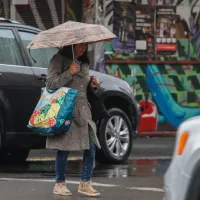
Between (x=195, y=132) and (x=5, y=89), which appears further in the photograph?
(x=5, y=89)

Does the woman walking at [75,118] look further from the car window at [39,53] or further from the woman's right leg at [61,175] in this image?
the car window at [39,53]

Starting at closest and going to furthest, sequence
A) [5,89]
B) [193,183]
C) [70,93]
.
Result: [193,183] → [70,93] → [5,89]

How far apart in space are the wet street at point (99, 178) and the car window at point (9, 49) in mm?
1422

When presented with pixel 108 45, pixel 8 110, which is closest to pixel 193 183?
pixel 8 110

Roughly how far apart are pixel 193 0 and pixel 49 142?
9964mm

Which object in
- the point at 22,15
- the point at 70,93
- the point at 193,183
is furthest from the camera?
the point at 22,15

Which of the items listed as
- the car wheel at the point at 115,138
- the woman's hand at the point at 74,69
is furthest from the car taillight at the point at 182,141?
the car wheel at the point at 115,138

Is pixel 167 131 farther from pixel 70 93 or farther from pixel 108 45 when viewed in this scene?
pixel 70 93

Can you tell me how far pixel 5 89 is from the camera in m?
10.6

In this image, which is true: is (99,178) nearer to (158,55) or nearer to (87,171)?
(87,171)

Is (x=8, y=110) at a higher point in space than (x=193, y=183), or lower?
lower

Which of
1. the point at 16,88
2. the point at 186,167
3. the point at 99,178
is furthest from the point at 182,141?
the point at 16,88

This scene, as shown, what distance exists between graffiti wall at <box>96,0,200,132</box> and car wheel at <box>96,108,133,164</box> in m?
5.33

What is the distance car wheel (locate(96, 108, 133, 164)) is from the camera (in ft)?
38.1
